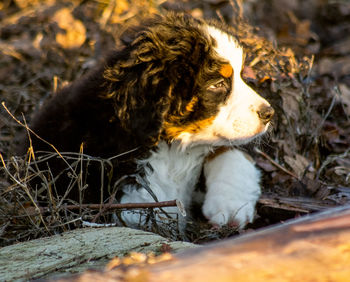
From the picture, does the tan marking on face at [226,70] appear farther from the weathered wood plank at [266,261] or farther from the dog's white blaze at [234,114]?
the weathered wood plank at [266,261]

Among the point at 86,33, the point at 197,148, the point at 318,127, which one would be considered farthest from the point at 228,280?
the point at 86,33

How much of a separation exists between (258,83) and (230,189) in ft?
3.43

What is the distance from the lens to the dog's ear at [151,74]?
3100 millimetres

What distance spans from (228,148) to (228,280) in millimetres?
2455

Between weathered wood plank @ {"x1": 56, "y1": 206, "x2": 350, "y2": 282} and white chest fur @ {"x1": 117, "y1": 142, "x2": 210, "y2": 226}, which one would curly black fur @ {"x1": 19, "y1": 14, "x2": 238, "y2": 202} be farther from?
weathered wood plank @ {"x1": 56, "y1": 206, "x2": 350, "y2": 282}

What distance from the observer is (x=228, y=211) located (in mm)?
3521

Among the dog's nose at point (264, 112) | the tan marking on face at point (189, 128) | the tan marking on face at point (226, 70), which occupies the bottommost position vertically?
the tan marking on face at point (189, 128)

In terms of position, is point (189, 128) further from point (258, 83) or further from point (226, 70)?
point (258, 83)

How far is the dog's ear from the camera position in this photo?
3.10 m

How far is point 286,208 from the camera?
11.3 ft

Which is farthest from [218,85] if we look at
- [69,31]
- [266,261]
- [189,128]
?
[69,31]

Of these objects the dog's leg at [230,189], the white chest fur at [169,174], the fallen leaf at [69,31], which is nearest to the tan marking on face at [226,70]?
the white chest fur at [169,174]

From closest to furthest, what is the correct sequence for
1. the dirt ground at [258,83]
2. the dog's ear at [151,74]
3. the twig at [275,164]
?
the dog's ear at [151,74], the dirt ground at [258,83], the twig at [275,164]

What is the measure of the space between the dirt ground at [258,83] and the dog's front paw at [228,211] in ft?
0.22
